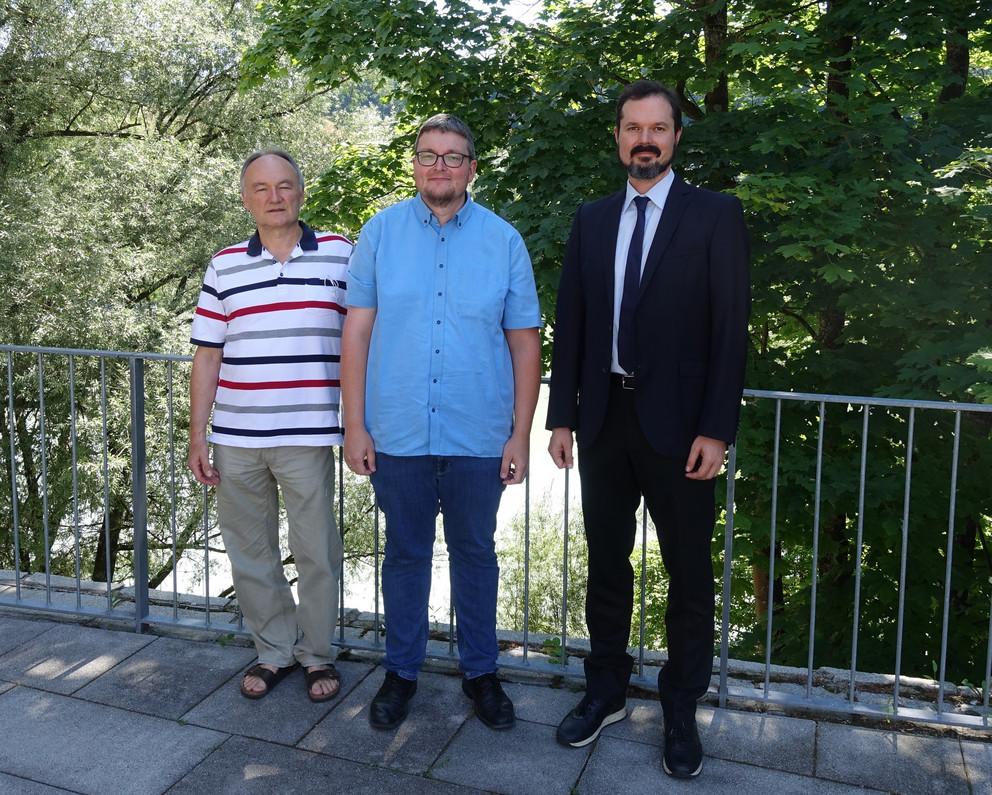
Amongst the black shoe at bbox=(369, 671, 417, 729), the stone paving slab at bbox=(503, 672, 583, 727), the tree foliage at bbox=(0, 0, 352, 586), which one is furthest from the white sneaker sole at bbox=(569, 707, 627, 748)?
the tree foliage at bbox=(0, 0, 352, 586)

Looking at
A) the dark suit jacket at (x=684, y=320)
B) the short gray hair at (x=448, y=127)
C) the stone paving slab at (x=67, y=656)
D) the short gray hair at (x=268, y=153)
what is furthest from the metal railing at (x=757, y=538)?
the short gray hair at (x=448, y=127)

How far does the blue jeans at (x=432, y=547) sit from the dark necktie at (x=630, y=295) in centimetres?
55

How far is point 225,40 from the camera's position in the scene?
48.9 ft

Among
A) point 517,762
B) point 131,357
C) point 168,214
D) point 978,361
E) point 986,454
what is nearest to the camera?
point 517,762

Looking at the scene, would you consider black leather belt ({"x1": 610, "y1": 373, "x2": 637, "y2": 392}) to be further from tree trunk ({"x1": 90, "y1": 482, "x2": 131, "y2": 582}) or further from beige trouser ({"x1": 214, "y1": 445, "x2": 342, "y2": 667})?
tree trunk ({"x1": 90, "y1": 482, "x2": 131, "y2": 582})

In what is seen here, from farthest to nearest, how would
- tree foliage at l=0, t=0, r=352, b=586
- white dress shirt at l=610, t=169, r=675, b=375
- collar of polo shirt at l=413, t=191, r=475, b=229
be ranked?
tree foliage at l=0, t=0, r=352, b=586 < collar of polo shirt at l=413, t=191, r=475, b=229 < white dress shirt at l=610, t=169, r=675, b=375

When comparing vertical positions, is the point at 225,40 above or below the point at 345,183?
above

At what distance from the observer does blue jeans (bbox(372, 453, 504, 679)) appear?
9.49 feet

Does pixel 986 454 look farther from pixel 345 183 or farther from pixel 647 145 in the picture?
pixel 345 183

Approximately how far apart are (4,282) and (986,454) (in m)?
12.0

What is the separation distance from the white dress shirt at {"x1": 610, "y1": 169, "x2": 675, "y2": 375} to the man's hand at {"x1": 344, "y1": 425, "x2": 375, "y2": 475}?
796 millimetres

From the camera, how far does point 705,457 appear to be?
102 inches

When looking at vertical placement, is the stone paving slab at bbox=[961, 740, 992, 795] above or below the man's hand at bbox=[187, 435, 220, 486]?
below

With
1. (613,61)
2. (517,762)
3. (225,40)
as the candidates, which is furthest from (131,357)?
(225,40)
